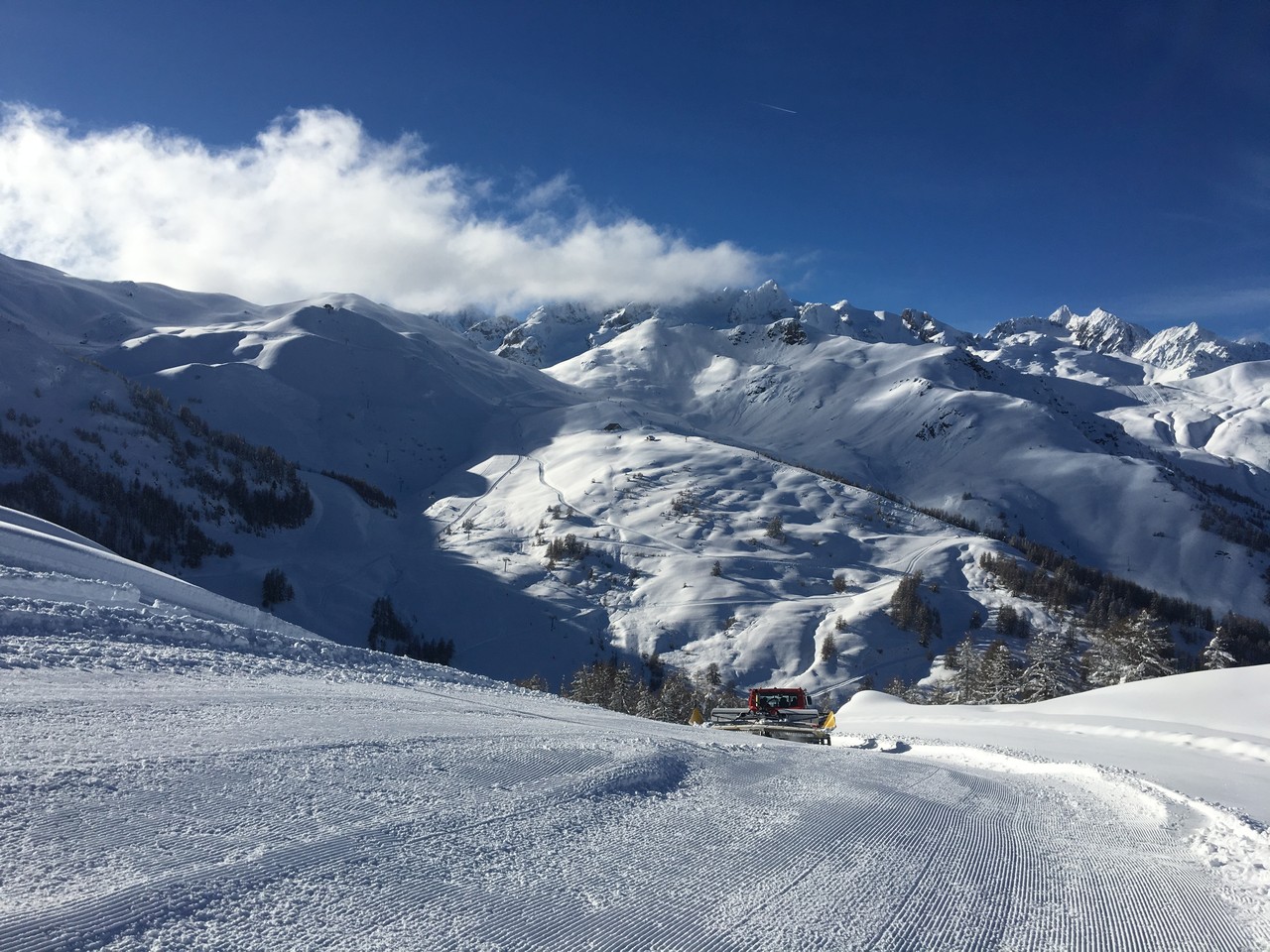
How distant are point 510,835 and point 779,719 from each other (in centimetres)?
1504

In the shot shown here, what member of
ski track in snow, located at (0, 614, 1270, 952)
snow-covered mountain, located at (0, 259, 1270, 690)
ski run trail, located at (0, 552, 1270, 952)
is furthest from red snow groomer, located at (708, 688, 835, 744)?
snow-covered mountain, located at (0, 259, 1270, 690)

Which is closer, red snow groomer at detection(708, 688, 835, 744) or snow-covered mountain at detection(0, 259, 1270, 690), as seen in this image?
red snow groomer at detection(708, 688, 835, 744)

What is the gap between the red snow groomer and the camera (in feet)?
50.3

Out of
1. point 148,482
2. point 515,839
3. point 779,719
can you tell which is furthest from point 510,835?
point 148,482

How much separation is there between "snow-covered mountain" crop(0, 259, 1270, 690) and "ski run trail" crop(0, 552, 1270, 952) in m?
63.4

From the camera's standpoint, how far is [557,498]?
116 m

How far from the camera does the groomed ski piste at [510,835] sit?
11.2ft

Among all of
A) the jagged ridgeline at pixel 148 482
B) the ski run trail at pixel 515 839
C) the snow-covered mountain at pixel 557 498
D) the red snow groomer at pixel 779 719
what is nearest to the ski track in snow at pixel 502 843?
the ski run trail at pixel 515 839

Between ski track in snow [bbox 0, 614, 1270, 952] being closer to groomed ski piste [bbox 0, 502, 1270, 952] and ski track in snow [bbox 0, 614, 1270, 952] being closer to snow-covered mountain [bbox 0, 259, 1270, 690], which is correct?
groomed ski piste [bbox 0, 502, 1270, 952]

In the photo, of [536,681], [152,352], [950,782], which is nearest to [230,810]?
[950,782]

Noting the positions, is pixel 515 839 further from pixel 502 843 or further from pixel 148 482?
pixel 148 482

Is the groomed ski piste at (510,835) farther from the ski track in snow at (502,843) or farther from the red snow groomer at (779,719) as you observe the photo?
the red snow groomer at (779,719)

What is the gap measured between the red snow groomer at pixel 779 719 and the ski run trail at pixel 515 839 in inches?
273

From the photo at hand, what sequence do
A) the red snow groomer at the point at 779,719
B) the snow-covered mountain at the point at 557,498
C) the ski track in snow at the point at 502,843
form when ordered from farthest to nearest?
the snow-covered mountain at the point at 557,498
the red snow groomer at the point at 779,719
the ski track in snow at the point at 502,843
